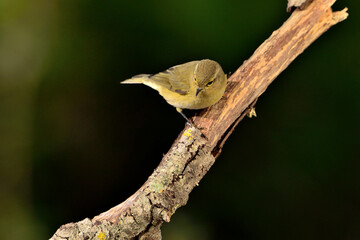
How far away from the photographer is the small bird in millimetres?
1904

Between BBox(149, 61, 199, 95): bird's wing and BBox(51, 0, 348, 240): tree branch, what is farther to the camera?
BBox(149, 61, 199, 95): bird's wing

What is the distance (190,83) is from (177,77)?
0.27 feet

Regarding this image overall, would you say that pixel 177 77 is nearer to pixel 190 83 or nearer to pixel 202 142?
pixel 190 83

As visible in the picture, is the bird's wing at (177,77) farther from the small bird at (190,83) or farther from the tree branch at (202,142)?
the tree branch at (202,142)

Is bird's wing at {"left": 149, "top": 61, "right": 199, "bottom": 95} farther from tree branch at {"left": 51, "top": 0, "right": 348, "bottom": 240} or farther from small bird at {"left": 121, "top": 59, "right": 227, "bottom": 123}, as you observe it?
tree branch at {"left": 51, "top": 0, "right": 348, "bottom": 240}

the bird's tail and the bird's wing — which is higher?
the bird's tail

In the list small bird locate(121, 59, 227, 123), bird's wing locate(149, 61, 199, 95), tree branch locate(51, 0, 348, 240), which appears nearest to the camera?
tree branch locate(51, 0, 348, 240)

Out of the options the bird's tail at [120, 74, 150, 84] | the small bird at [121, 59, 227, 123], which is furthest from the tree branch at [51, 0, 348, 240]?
the bird's tail at [120, 74, 150, 84]

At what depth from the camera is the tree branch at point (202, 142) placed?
160cm

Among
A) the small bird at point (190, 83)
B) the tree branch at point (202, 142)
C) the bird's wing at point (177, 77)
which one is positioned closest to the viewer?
the tree branch at point (202, 142)

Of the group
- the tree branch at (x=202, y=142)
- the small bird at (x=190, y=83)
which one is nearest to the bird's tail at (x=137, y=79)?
the small bird at (x=190, y=83)

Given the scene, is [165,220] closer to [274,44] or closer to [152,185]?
[152,185]

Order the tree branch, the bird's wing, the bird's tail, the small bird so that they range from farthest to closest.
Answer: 1. the bird's tail
2. the bird's wing
3. the small bird
4. the tree branch

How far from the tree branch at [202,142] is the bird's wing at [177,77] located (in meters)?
0.16
